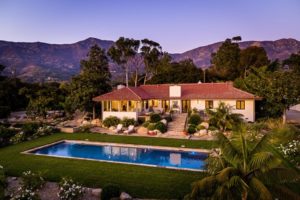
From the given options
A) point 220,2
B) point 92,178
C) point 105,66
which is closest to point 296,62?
point 220,2

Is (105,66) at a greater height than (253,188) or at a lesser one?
greater

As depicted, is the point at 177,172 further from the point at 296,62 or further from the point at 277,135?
the point at 296,62

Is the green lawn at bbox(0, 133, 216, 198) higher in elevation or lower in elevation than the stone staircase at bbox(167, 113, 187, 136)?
lower

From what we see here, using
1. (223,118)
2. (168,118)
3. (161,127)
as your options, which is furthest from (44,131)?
(223,118)

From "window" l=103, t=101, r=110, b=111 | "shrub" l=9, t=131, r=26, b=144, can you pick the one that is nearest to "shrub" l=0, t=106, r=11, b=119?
"shrub" l=9, t=131, r=26, b=144

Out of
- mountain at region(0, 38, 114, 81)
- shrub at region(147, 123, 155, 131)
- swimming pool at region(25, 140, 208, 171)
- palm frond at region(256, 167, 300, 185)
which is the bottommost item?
swimming pool at region(25, 140, 208, 171)

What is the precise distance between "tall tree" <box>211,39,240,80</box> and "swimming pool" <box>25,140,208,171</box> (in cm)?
4280

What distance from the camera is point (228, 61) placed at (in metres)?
59.0

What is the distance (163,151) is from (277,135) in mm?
12695

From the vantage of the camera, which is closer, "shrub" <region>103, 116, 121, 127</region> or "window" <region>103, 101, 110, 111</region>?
"shrub" <region>103, 116, 121, 127</region>

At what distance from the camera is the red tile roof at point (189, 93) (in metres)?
29.3

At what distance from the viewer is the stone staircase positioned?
24989mm

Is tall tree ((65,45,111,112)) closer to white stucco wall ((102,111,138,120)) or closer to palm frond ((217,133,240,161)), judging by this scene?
white stucco wall ((102,111,138,120))

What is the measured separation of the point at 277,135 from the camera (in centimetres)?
659
